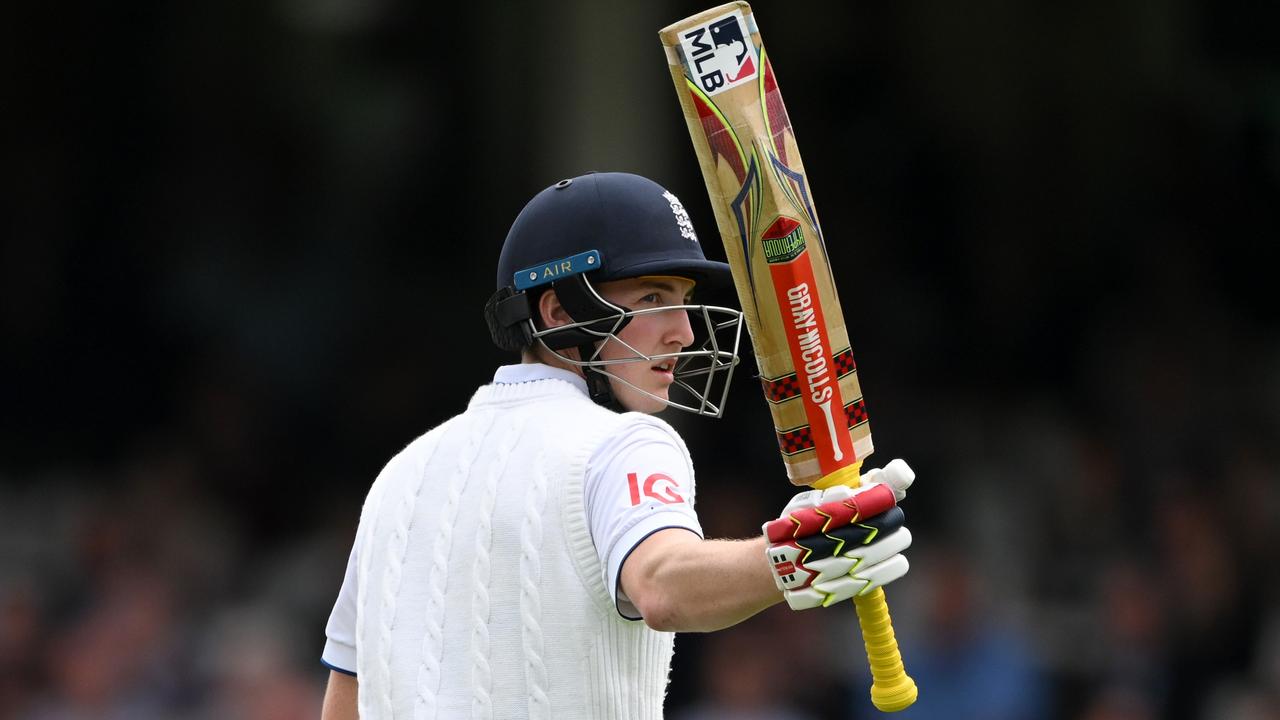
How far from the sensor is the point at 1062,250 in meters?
7.72

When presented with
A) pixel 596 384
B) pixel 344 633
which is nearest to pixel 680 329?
pixel 596 384

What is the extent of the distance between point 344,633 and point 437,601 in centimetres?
46

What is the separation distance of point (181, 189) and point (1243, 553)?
18.1 ft

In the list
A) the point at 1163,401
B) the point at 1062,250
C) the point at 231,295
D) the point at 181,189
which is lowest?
the point at 1163,401

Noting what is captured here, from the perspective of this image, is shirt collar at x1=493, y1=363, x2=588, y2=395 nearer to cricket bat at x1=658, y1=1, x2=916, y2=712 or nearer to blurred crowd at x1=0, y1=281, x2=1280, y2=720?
cricket bat at x1=658, y1=1, x2=916, y2=712

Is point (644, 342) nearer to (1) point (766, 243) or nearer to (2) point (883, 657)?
(1) point (766, 243)

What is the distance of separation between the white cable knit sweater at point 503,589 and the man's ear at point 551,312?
0.43ft

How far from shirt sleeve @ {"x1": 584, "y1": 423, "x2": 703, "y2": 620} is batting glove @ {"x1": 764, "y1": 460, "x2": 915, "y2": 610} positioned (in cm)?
15

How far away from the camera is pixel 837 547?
2.18 meters

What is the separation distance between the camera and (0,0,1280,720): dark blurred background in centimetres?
640

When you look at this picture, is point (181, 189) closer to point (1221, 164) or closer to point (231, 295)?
point (231, 295)

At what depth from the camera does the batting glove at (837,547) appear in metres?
2.17

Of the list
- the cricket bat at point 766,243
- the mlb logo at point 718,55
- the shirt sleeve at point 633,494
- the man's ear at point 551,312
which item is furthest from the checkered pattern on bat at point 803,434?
the mlb logo at point 718,55

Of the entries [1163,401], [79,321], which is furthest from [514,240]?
[79,321]
